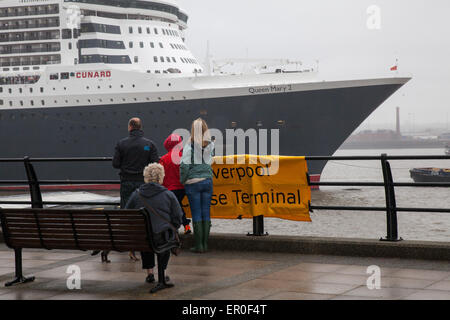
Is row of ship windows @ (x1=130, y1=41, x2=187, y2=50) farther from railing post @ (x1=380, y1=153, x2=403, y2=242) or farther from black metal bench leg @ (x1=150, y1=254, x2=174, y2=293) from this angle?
black metal bench leg @ (x1=150, y1=254, x2=174, y2=293)

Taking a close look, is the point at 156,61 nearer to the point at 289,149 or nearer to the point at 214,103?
the point at 214,103

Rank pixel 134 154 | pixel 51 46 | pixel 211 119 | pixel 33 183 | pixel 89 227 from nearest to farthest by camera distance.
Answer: pixel 89 227, pixel 134 154, pixel 33 183, pixel 211 119, pixel 51 46

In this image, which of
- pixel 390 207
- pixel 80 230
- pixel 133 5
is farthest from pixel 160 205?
pixel 133 5

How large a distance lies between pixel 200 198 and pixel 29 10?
4107 centimetres

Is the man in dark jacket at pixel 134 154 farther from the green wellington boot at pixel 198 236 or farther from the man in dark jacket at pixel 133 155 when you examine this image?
the green wellington boot at pixel 198 236

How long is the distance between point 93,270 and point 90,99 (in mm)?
35900

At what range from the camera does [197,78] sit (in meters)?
42.5

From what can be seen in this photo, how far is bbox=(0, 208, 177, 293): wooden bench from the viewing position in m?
6.45

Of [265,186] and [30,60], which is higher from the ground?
[30,60]

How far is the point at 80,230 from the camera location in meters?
6.74

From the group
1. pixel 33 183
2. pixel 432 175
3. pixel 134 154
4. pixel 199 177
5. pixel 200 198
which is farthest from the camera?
pixel 432 175

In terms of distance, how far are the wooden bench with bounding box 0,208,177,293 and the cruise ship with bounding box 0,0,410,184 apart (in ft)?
111

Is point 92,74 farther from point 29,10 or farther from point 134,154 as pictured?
point 134,154

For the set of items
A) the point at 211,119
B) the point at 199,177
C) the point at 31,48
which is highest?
the point at 31,48
